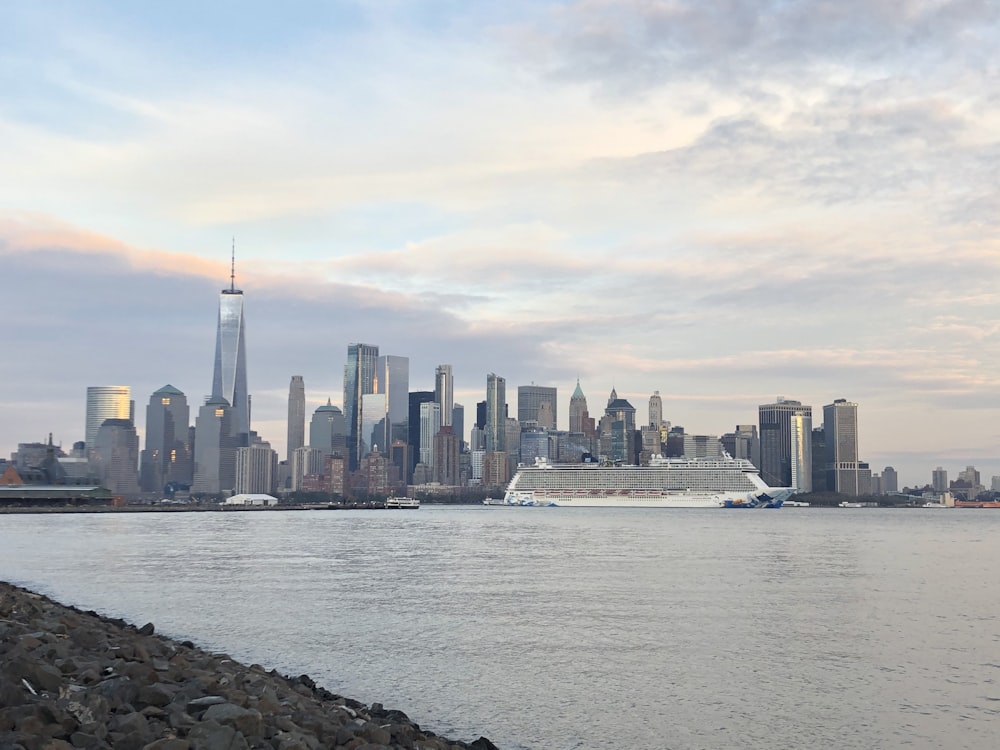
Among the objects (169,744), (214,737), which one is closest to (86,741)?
(169,744)

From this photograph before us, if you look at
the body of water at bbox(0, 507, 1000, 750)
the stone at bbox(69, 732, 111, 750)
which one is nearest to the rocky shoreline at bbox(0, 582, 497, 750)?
the stone at bbox(69, 732, 111, 750)

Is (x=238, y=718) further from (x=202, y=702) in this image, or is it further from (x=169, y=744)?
(x=169, y=744)

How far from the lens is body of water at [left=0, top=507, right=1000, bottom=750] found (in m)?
20.4

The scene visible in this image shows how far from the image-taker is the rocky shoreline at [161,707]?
12453 mm

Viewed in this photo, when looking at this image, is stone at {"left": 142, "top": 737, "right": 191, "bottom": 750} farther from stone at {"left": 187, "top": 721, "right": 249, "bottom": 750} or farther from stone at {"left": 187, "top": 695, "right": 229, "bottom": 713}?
stone at {"left": 187, "top": 695, "right": 229, "bottom": 713}

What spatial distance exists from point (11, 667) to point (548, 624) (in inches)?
854

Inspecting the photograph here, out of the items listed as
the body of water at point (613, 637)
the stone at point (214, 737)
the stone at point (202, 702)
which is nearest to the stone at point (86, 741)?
the stone at point (214, 737)

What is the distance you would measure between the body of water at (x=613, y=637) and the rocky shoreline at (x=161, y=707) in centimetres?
294

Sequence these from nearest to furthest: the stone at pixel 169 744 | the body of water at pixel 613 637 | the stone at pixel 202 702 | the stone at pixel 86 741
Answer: the stone at pixel 169 744 < the stone at pixel 86 741 < the stone at pixel 202 702 < the body of water at pixel 613 637

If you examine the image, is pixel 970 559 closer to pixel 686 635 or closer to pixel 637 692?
pixel 686 635

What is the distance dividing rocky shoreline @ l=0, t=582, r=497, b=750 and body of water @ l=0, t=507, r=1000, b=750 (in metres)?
2.94

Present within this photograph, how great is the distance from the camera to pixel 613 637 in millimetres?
30984

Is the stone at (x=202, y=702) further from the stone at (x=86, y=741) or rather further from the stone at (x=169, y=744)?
the stone at (x=169, y=744)

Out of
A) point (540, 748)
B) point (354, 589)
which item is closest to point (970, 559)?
point (354, 589)
